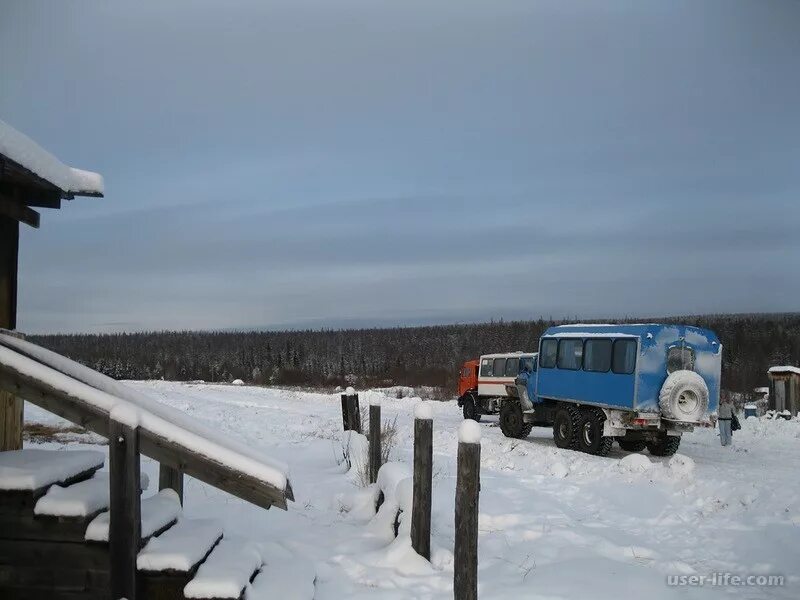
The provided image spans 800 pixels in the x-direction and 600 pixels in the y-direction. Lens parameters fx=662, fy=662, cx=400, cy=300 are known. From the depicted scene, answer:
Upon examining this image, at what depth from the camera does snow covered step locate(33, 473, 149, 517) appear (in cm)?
449

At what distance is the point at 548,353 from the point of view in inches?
653

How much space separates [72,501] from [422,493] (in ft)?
9.89

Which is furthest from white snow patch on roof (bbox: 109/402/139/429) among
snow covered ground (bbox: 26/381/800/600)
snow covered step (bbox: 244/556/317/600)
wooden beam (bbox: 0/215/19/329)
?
snow covered ground (bbox: 26/381/800/600)

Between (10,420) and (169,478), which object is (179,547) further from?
(10,420)

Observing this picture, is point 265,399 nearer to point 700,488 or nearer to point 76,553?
point 700,488

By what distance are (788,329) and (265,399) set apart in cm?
9927

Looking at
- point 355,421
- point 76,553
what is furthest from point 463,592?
point 355,421

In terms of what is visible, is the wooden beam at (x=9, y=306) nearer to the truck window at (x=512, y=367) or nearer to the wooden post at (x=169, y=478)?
the wooden post at (x=169, y=478)

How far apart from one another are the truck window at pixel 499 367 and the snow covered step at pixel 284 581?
1589 cm

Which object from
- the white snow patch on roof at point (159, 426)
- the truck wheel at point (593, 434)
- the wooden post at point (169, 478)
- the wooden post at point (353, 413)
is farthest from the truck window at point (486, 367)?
the white snow patch on roof at point (159, 426)

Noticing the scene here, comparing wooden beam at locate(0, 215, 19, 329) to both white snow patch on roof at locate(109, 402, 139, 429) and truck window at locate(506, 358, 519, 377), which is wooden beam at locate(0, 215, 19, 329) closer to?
white snow patch on roof at locate(109, 402, 139, 429)

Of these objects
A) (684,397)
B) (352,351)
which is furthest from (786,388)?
(352,351)

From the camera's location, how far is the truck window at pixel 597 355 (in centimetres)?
1429

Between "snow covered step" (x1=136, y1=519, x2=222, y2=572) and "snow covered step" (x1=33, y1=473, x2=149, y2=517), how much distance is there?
1.55ft
